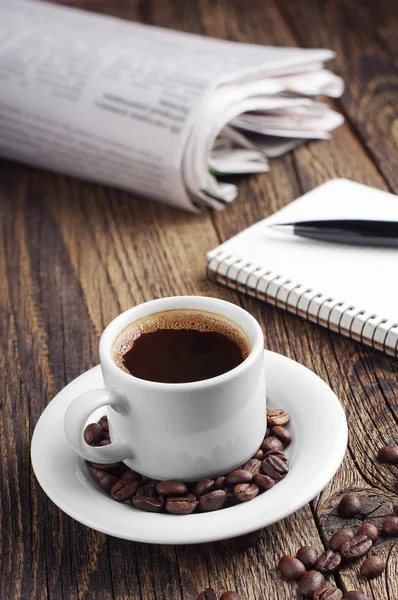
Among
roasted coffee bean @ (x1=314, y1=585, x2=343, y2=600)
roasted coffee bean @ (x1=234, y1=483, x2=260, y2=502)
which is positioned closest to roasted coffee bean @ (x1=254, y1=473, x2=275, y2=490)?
roasted coffee bean @ (x1=234, y1=483, x2=260, y2=502)

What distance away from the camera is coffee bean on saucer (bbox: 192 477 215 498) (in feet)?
2.48

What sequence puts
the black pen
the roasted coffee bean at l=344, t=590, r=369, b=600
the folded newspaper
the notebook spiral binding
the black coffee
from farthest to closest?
the folded newspaper
the black pen
the notebook spiral binding
the black coffee
the roasted coffee bean at l=344, t=590, r=369, b=600

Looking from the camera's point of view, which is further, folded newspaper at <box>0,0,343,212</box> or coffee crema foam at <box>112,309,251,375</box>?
folded newspaper at <box>0,0,343,212</box>

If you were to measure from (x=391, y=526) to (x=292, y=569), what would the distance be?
0.11m

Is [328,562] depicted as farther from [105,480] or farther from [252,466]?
[105,480]

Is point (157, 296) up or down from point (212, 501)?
down

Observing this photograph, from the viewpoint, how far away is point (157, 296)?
1.22 m

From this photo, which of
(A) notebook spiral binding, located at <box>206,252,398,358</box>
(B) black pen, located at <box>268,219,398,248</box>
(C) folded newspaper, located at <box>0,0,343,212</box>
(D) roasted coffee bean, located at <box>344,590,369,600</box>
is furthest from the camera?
(C) folded newspaper, located at <box>0,0,343,212</box>

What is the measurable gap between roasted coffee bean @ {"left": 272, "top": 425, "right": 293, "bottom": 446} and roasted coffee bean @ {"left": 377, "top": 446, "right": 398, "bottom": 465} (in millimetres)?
118

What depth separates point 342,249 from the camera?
119 cm

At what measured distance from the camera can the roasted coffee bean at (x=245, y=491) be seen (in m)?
0.74

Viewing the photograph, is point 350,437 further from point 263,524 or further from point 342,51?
point 342,51

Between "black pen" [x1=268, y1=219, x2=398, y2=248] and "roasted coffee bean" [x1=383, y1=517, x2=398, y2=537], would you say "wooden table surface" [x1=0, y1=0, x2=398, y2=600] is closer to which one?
"roasted coffee bean" [x1=383, y1=517, x2=398, y2=537]

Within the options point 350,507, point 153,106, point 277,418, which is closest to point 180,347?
point 277,418
